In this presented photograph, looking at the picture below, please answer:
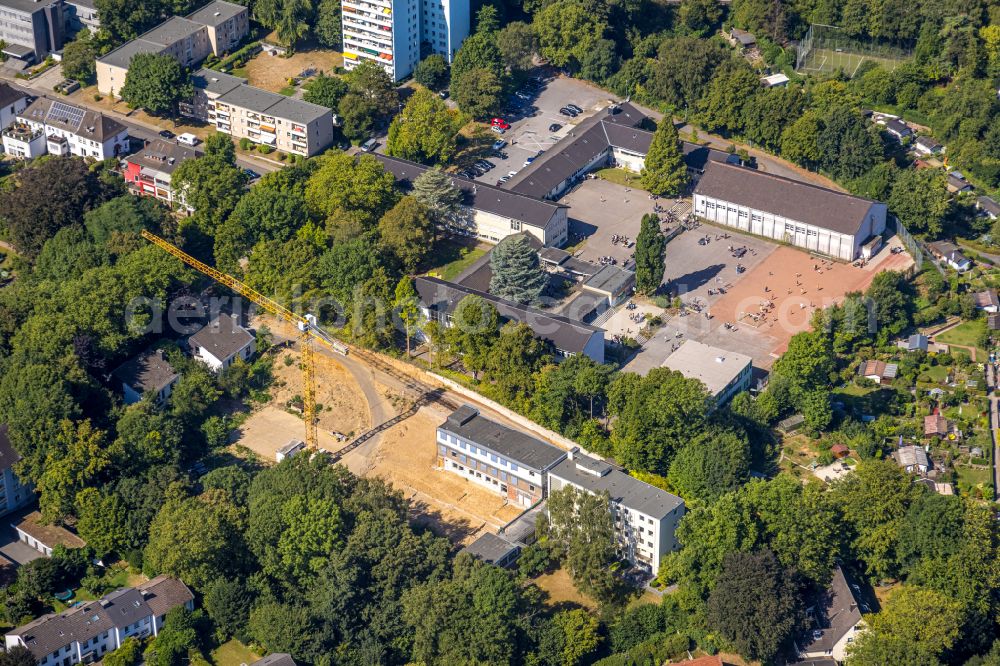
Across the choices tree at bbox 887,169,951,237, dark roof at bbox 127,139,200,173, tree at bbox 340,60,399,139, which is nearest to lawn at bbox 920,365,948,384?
tree at bbox 887,169,951,237

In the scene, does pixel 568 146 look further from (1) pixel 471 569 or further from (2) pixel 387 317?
(1) pixel 471 569

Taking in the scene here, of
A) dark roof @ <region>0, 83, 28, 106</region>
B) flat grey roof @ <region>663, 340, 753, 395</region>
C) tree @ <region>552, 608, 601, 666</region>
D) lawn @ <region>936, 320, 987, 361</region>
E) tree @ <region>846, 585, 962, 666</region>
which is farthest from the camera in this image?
dark roof @ <region>0, 83, 28, 106</region>

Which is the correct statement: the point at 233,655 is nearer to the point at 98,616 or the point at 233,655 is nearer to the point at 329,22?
the point at 98,616

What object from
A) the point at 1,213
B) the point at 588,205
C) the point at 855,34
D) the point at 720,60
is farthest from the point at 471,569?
the point at 855,34

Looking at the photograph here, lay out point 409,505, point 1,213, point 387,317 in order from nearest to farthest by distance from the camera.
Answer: point 409,505, point 387,317, point 1,213

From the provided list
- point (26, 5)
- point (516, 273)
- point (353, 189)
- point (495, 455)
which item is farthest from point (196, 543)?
point (26, 5)

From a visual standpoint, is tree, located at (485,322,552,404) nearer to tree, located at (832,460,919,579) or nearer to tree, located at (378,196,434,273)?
tree, located at (378,196,434,273)

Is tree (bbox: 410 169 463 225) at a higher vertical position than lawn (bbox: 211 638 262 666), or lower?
higher
